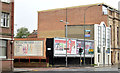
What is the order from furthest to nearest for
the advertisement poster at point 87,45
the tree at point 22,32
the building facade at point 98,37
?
the tree at point 22,32, the building facade at point 98,37, the advertisement poster at point 87,45

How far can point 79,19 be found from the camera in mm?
64938

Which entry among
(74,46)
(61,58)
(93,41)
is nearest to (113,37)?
(93,41)

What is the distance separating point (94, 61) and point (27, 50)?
695 inches

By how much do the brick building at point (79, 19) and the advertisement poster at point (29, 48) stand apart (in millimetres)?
18561

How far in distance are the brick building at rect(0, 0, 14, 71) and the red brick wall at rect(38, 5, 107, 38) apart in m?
36.4

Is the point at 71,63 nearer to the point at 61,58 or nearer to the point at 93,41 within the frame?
the point at 61,58

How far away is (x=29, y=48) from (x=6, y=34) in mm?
13787

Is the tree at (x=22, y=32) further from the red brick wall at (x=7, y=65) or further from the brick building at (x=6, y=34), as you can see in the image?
the red brick wall at (x=7, y=65)

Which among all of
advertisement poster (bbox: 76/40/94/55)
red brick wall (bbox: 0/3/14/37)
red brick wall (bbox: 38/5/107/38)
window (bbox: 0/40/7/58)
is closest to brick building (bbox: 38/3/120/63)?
red brick wall (bbox: 38/5/107/38)

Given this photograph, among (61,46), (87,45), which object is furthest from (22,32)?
(61,46)

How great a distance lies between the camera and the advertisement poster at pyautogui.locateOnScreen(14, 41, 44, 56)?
138 ft

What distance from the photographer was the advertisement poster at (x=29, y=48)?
4216 centimetres

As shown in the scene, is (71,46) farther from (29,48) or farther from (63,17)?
(63,17)

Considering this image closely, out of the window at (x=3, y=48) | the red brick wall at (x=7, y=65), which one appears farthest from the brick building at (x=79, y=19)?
the window at (x=3, y=48)
